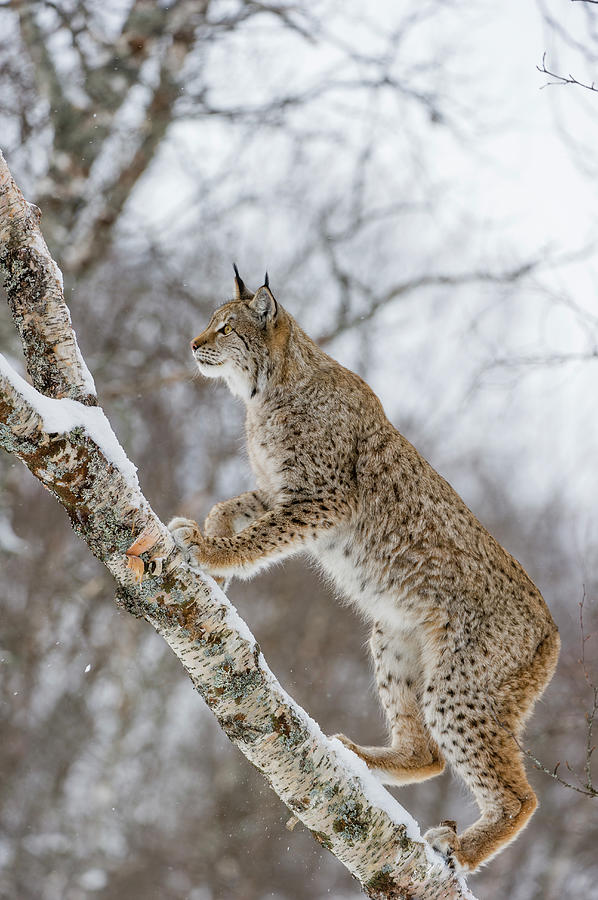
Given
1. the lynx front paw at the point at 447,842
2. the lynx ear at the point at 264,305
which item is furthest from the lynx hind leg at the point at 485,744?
the lynx ear at the point at 264,305

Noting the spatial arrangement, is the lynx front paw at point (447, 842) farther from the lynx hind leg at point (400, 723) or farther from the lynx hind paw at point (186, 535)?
the lynx hind paw at point (186, 535)

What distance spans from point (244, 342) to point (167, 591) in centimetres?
216

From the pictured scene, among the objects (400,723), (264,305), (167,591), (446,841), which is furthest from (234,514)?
(446,841)

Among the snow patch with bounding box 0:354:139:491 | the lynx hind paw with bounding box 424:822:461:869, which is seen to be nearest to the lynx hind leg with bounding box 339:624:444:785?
the lynx hind paw with bounding box 424:822:461:869

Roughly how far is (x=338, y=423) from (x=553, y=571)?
28.4 ft

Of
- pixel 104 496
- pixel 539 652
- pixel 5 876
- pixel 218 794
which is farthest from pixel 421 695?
pixel 5 876

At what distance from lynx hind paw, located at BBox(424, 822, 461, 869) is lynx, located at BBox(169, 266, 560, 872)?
→ 0.11m

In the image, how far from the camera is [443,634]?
14.3 ft

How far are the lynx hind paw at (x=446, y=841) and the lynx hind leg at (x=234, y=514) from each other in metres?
1.65

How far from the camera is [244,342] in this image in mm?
4777

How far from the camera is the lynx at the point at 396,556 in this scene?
418 centimetres

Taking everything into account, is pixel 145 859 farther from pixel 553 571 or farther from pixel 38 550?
pixel 553 571

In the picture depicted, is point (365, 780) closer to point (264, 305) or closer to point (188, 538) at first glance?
point (188, 538)

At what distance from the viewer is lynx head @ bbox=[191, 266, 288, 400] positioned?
471cm
